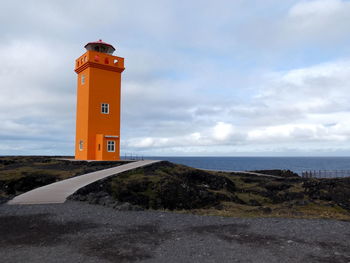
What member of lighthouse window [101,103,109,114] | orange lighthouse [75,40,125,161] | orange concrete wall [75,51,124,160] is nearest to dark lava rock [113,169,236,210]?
orange lighthouse [75,40,125,161]

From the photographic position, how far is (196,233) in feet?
28.2

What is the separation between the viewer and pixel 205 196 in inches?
755

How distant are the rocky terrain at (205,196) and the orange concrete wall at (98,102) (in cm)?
794

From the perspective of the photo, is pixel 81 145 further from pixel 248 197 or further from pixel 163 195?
pixel 248 197

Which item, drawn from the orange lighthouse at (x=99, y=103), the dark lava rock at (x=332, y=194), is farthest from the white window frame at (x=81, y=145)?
the dark lava rock at (x=332, y=194)

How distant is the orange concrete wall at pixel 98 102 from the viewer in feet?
99.2

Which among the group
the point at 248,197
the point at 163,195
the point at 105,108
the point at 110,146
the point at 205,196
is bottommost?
the point at 248,197

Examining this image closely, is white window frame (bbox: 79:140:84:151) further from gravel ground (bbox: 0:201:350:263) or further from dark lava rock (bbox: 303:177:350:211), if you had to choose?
dark lava rock (bbox: 303:177:350:211)

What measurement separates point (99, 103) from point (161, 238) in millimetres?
24992

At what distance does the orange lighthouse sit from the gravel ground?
1925 cm

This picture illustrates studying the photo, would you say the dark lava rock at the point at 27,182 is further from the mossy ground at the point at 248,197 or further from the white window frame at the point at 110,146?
the white window frame at the point at 110,146

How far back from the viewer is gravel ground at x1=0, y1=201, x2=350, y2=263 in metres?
6.66

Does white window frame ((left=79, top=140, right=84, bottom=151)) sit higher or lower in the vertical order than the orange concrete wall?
lower

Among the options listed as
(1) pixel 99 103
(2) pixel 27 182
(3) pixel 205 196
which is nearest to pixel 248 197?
(3) pixel 205 196
